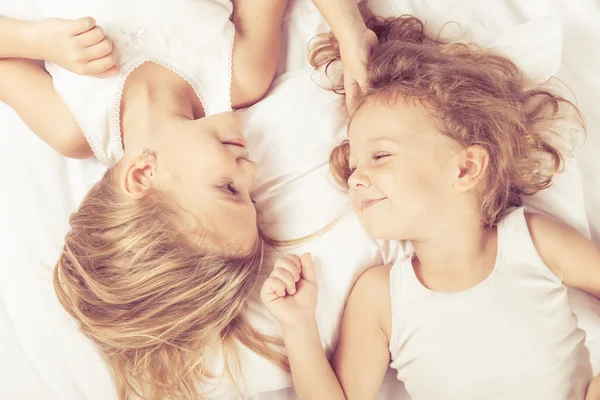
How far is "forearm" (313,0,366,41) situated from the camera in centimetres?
119

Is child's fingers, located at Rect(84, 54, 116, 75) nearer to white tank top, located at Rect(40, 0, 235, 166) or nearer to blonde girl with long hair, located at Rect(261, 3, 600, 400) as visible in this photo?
white tank top, located at Rect(40, 0, 235, 166)

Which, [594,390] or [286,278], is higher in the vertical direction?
[286,278]

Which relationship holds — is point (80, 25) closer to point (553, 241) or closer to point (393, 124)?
point (393, 124)

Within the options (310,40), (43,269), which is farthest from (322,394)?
(310,40)

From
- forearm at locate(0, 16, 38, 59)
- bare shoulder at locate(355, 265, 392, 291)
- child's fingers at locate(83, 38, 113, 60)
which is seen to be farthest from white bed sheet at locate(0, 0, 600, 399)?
child's fingers at locate(83, 38, 113, 60)

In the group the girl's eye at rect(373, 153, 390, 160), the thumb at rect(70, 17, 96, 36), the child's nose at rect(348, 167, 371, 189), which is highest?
the thumb at rect(70, 17, 96, 36)

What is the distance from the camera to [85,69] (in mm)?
1154

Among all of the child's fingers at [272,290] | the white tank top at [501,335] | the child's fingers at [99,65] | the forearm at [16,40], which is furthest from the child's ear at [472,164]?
the forearm at [16,40]

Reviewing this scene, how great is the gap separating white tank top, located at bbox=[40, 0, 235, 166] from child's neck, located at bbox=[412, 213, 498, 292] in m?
0.48

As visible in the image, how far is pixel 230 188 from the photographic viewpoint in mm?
1112

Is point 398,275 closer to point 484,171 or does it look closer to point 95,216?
point 484,171

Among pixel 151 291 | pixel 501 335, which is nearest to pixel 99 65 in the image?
pixel 151 291

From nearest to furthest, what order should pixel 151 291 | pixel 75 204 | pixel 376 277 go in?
pixel 151 291 → pixel 376 277 → pixel 75 204

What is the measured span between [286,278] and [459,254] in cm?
31
